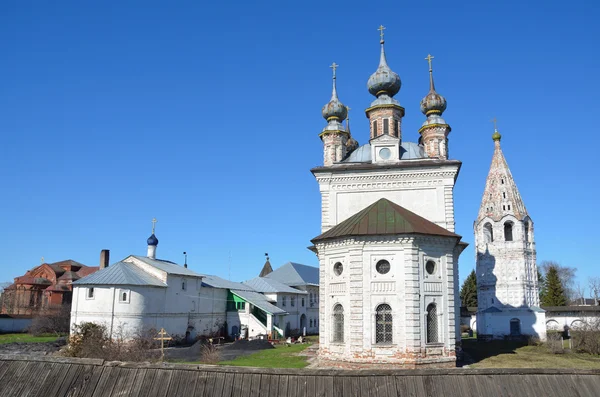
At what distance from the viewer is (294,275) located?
50281 mm

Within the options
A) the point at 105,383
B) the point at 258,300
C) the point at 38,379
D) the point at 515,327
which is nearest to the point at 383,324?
the point at 105,383

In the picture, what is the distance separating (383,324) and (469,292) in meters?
49.7

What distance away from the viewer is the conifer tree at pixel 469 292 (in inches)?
2522

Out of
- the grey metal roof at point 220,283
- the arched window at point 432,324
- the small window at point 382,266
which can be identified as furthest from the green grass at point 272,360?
the grey metal roof at point 220,283

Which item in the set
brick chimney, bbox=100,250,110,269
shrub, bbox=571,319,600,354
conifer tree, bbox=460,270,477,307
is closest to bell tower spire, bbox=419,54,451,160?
shrub, bbox=571,319,600,354

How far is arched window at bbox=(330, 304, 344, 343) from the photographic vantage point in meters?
20.4

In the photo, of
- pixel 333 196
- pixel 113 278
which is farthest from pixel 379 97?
pixel 113 278

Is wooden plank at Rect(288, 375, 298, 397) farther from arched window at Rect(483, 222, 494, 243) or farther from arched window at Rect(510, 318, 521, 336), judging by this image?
arched window at Rect(483, 222, 494, 243)

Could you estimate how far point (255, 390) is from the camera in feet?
26.2

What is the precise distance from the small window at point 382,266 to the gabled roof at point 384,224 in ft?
3.92

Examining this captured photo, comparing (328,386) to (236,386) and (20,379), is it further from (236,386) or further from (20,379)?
(20,379)

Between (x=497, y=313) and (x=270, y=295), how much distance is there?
61.3ft

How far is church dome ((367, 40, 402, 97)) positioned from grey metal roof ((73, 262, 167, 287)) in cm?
1760

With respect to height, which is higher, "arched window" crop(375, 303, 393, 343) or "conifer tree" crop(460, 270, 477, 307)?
Result: "conifer tree" crop(460, 270, 477, 307)
